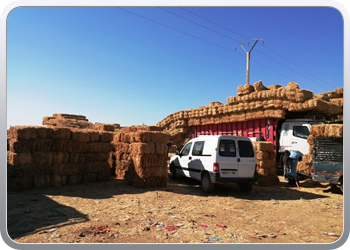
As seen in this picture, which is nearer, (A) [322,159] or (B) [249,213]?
(B) [249,213]

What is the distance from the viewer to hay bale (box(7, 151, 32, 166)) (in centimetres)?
815

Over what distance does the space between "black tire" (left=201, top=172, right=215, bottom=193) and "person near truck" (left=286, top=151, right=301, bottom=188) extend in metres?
4.29

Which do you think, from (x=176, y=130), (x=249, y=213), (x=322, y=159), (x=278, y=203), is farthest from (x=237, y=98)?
(x=249, y=213)

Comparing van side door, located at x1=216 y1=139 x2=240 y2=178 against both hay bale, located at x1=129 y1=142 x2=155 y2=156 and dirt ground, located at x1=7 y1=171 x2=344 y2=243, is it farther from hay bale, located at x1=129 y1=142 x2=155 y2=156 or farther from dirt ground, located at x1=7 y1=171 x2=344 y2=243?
hay bale, located at x1=129 y1=142 x2=155 y2=156

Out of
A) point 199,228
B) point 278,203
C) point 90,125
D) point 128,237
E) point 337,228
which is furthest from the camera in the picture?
point 90,125

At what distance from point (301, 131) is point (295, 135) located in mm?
341

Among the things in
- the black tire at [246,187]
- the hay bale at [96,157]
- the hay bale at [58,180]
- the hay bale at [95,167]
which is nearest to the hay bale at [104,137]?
the hay bale at [96,157]

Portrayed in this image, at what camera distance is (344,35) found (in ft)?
13.1

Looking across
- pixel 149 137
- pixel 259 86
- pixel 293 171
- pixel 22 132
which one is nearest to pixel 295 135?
pixel 293 171

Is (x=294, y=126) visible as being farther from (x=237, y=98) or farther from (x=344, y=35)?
(x=344, y=35)

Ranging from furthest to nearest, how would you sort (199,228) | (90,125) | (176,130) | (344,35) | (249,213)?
(90,125) → (176,130) → (249,213) → (199,228) → (344,35)

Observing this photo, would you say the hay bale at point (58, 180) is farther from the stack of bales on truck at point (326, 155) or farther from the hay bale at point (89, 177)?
the stack of bales on truck at point (326, 155)

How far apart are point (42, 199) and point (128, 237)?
3.97 metres

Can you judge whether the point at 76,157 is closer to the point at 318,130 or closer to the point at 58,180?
the point at 58,180
